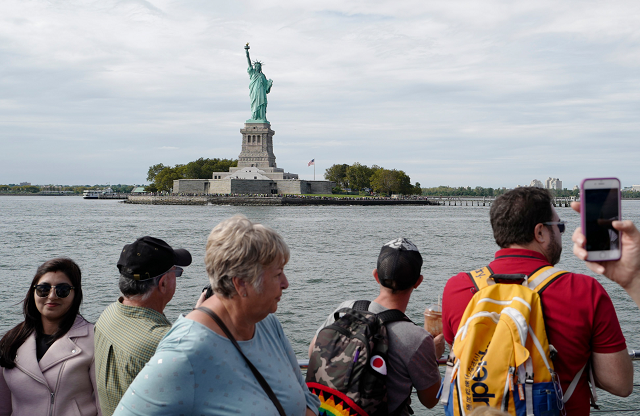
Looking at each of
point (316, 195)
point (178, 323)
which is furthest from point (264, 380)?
point (316, 195)

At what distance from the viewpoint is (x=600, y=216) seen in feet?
5.58

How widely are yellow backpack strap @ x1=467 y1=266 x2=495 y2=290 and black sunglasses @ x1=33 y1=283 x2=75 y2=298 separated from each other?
218 centimetres

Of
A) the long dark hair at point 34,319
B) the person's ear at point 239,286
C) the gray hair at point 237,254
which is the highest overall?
the gray hair at point 237,254

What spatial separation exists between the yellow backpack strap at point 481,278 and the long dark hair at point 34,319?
217 centimetres

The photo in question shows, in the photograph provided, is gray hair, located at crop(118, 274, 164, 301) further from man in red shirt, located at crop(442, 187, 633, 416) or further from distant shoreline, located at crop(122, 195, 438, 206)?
distant shoreline, located at crop(122, 195, 438, 206)

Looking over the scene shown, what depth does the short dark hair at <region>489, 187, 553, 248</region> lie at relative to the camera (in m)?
2.45

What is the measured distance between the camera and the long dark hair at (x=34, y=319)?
286cm

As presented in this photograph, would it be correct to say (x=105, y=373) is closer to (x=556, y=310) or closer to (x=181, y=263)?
(x=181, y=263)

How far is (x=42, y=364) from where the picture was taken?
111 inches

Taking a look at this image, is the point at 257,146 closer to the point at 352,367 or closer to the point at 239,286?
the point at 352,367

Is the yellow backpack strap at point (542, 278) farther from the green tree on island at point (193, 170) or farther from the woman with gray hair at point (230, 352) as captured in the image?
the green tree on island at point (193, 170)

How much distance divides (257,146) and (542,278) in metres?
76.9

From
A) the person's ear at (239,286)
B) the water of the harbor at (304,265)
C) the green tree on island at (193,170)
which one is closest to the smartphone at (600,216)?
the person's ear at (239,286)

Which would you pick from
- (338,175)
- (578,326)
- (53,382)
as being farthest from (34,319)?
(338,175)
